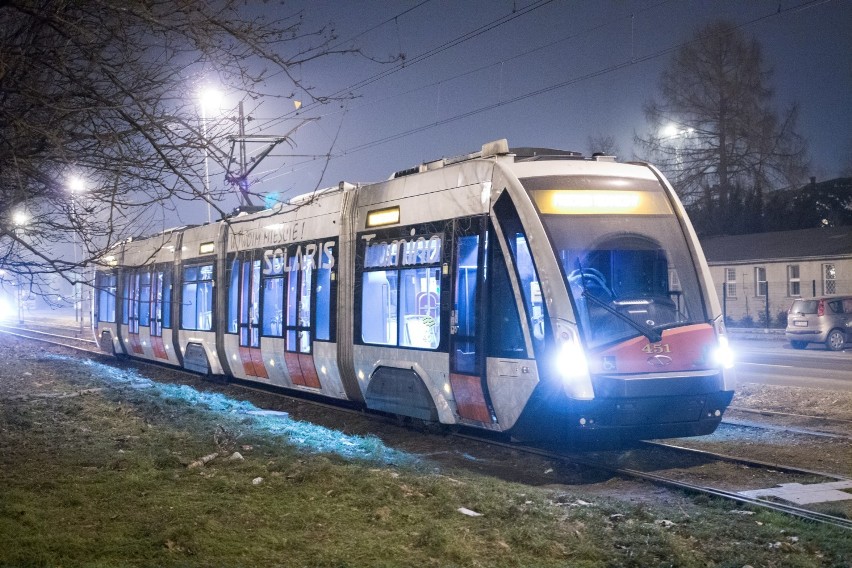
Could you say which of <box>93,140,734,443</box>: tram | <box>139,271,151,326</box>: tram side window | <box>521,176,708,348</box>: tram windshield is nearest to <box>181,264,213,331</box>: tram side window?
<box>139,271,151,326</box>: tram side window

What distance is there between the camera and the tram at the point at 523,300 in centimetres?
980

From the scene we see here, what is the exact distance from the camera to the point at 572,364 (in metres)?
9.65

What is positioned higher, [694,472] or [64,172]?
[64,172]

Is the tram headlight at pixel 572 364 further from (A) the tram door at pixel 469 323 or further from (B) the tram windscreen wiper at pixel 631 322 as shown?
(A) the tram door at pixel 469 323

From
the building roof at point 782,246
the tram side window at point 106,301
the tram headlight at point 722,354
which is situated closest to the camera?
the tram headlight at point 722,354

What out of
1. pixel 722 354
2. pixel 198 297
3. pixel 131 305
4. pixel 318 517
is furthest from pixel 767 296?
pixel 318 517

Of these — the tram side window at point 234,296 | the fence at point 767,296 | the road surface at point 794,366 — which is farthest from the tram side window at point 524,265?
the fence at point 767,296

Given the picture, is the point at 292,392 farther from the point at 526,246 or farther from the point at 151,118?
the point at 151,118

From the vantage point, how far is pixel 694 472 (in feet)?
32.8

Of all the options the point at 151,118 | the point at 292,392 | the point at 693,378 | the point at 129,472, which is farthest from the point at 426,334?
the point at 292,392

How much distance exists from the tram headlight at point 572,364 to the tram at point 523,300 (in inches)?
0.6

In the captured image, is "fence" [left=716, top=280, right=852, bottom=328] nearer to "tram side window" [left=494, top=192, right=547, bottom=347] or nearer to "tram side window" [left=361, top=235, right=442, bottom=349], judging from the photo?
"tram side window" [left=361, top=235, right=442, bottom=349]

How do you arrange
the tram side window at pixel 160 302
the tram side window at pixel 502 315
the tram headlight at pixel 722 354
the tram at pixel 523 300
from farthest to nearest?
the tram side window at pixel 160 302 → the tram side window at pixel 502 315 → the tram headlight at pixel 722 354 → the tram at pixel 523 300

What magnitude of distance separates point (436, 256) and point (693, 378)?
3.57 m
